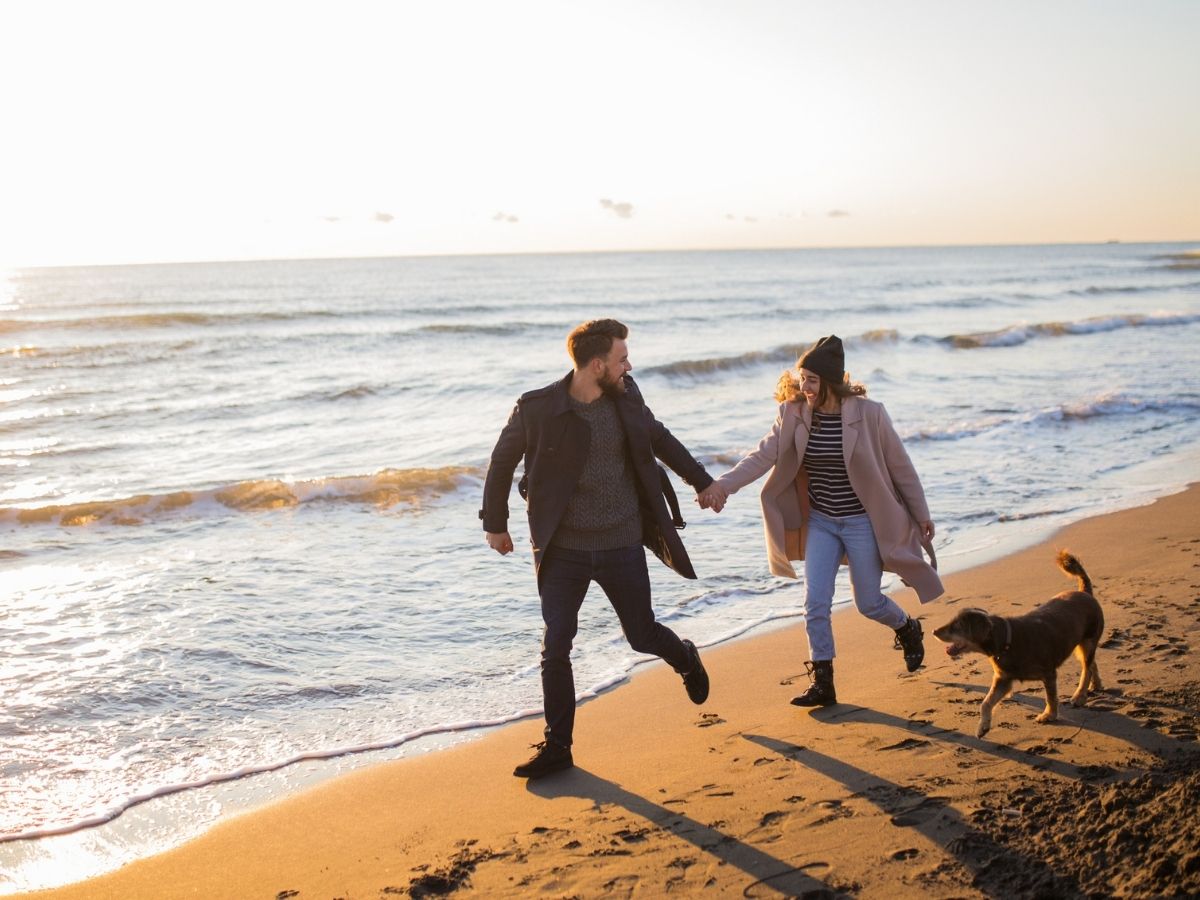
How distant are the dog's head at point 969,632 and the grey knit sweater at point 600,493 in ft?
4.93

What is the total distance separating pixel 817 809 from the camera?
3965mm

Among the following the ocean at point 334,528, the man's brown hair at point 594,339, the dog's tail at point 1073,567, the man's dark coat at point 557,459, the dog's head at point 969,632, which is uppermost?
the man's brown hair at point 594,339

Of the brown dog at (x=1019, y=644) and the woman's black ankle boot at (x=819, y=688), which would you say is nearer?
the brown dog at (x=1019, y=644)

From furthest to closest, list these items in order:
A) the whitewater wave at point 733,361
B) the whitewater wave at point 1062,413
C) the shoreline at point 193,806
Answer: the whitewater wave at point 733,361 → the whitewater wave at point 1062,413 → the shoreline at point 193,806

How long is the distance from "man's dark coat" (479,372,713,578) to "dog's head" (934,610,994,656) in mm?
1223

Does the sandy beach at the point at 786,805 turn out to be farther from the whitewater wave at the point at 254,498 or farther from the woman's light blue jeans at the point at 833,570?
Answer: the whitewater wave at the point at 254,498

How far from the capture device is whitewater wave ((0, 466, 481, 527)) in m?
11.3

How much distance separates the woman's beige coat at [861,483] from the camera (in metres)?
5.08

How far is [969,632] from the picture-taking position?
4.60 metres

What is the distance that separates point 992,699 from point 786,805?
117 centimetres

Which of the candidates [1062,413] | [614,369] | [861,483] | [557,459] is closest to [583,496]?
[557,459]

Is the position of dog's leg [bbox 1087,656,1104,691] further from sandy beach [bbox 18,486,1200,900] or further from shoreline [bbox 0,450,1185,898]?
shoreline [bbox 0,450,1185,898]

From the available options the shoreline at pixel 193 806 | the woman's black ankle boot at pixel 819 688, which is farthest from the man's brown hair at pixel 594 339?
the shoreline at pixel 193 806

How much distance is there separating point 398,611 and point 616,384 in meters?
3.79
